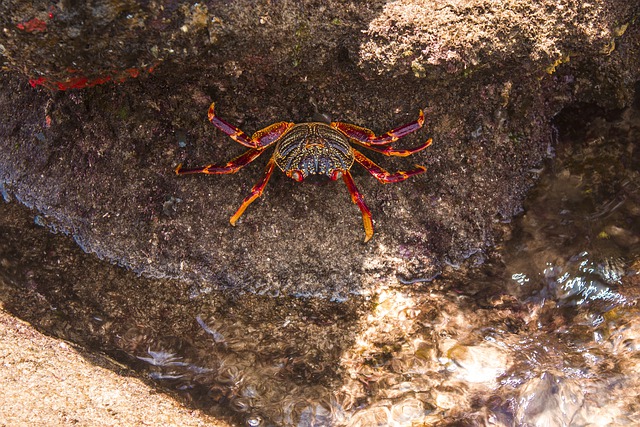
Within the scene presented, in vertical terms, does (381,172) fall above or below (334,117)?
below

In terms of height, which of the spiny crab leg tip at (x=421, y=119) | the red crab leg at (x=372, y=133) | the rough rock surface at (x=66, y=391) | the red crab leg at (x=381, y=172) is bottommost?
the rough rock surface at (x=66, y=391)

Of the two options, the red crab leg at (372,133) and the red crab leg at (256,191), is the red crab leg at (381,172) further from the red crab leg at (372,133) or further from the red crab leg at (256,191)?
the red crab leg at (256,191)

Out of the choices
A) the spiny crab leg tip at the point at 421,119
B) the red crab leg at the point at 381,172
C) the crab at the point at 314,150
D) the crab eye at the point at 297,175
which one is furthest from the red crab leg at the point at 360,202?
the spiny crab leg tip at the point at 421,119

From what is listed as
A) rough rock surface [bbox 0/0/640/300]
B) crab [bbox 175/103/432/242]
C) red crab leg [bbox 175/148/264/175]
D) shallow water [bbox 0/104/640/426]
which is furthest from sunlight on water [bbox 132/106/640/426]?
red crab leg [bbox 175/148/264/175]

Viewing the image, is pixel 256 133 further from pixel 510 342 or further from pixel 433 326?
pixel 510 342

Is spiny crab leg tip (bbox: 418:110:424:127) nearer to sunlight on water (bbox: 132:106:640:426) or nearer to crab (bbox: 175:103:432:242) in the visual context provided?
crab (bbox: 175:103:432:242)

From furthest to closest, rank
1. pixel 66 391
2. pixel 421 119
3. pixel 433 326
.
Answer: pixel 433 326, pixel 421 119, pixel 66 391

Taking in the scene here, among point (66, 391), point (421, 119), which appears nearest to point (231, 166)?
point (421, 119)
